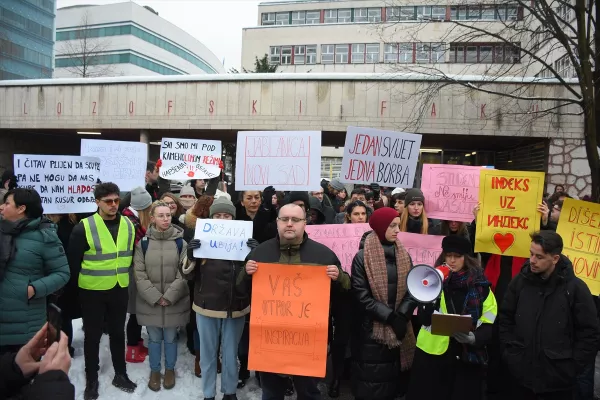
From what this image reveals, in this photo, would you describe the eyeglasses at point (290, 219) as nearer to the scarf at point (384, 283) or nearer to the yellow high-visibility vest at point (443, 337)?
the scarf at point (384, 283)

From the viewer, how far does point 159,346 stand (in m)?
4.79

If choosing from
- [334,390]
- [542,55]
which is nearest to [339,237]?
[334,390]

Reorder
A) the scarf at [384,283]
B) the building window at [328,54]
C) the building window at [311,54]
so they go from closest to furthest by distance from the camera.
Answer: the scarf at [384,283] < the building window at [328,54] < the building window at [311,54]

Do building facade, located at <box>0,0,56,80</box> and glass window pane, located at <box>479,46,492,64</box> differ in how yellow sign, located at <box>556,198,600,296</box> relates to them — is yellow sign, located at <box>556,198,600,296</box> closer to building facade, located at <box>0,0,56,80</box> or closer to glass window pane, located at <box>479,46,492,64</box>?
glass window pane, located at <box>479,46,492,64</box>

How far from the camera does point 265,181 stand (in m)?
5.38

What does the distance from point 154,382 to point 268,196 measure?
7.37ft

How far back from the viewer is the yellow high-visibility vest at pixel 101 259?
4.45 metres

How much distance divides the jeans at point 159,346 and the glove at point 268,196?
160 cm

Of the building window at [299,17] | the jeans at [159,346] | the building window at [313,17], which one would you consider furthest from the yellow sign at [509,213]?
the building window at [299,17]

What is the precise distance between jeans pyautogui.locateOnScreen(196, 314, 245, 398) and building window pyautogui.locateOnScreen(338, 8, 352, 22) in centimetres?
4548

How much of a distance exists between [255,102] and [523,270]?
483 inches

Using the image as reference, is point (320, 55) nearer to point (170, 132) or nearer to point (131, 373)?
point (170, 132)

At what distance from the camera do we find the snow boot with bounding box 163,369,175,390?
4.71 metres

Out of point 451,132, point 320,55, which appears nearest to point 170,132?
point 451,132
